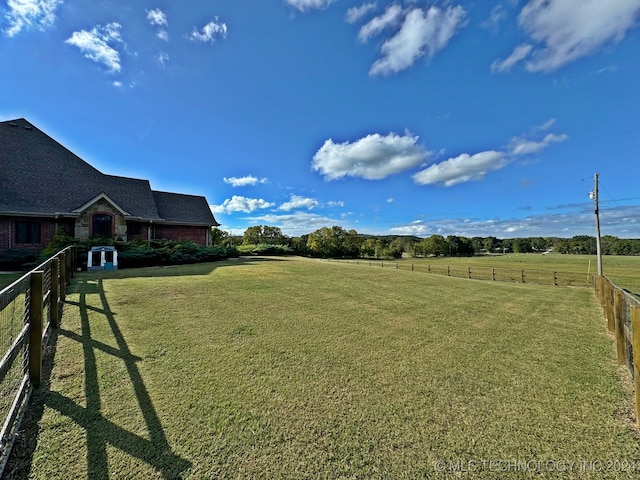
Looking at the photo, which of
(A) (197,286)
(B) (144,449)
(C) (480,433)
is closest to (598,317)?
(C) (480,433)

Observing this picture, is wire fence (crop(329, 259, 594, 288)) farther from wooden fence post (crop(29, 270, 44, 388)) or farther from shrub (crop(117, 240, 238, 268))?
wooden fence post (crop(29, 270, 44, 388))

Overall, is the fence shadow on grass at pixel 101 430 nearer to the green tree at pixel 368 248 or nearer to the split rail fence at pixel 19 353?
the split rail fence at pixel 19 353

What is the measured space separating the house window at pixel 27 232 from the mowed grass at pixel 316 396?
51.2ft

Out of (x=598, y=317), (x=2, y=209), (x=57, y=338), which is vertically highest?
(x=2, y=209)

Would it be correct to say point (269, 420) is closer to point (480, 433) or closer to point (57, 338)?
point (480, 433)

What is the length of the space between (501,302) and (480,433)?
761 centimetres

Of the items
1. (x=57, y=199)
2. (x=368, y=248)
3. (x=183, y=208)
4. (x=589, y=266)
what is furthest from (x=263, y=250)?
(x=368, y=248)

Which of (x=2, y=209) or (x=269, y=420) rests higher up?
(x=2, y=209)

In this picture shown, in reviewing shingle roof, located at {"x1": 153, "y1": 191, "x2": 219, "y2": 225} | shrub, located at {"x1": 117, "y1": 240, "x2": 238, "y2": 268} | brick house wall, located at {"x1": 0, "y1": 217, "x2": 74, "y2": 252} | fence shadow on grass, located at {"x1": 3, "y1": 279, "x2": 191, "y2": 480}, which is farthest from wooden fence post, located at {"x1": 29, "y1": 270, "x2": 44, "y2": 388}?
shingle roof, located at {"x1": 153, "y1": 191, "x2": 219, "y2": 225}

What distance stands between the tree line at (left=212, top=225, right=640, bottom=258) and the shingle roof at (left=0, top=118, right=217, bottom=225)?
13700mm

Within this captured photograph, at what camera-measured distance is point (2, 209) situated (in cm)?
1524

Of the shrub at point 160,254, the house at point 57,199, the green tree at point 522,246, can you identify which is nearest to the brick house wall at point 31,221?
the house at point 57,199

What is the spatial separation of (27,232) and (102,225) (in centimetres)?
367

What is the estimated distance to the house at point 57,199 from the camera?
52.7 ft
